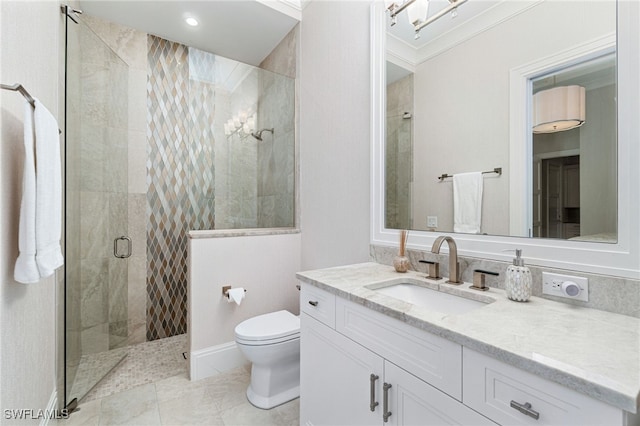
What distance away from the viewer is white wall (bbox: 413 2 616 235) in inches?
42.0

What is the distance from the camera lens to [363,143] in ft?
6.10

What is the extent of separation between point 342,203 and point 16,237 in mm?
1628

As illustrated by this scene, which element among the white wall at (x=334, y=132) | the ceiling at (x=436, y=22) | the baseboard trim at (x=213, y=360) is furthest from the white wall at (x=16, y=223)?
the ceiling at (x=436, y=22)

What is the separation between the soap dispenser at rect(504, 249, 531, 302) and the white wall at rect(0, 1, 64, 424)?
5.80 feet

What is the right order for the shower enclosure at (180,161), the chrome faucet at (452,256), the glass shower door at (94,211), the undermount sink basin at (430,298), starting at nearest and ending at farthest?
the undermount sink basin at (430,298), the chrome faucet at (452,256), the glass shower door at (94,211), the shower enclosure at (180,161)

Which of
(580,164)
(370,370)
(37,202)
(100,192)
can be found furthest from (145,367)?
(580,164)

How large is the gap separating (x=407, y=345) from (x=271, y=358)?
1.04 meters

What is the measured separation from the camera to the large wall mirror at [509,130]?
951 mm

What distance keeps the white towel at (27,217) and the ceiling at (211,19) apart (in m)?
1.80

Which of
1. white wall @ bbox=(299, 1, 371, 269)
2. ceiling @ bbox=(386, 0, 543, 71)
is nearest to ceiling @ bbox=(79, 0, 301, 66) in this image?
white wall @ bbox=(299, 1, 371, 269)

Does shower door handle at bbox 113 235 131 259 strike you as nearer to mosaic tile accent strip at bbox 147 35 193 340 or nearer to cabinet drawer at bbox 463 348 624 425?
mosaic tile accent strip at bbox 147 35 193 340

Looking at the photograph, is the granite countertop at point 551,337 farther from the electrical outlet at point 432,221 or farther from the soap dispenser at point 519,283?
the electrical outlet at point 432,221

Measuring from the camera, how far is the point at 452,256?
1.29 m

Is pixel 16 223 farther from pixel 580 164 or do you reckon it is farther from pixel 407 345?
pixel 580 164
